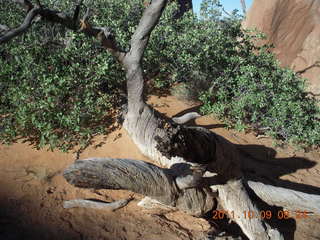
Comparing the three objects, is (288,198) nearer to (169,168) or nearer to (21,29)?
(169,168)

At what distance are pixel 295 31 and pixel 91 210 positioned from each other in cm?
1005

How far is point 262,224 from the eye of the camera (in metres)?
3.15

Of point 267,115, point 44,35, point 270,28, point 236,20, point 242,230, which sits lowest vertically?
point 242,230

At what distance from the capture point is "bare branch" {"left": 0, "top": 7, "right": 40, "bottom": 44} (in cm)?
246

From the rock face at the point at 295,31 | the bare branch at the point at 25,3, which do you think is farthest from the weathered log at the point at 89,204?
the rock face at the point at 295,31

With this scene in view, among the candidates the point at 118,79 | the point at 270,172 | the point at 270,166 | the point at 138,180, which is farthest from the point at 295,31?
the point at 138,180

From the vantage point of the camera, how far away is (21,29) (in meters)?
2.52

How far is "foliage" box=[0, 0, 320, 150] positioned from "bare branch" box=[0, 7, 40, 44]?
6.56ft

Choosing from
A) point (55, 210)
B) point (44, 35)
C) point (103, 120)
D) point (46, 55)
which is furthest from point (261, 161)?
point (44, 35)

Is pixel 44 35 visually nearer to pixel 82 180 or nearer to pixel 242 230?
pixel 82 180

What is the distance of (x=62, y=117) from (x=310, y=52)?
912 centimetres

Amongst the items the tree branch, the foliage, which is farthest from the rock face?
the tree branch

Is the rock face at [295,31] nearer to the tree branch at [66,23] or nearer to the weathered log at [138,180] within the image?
the weathered log at [138,180]

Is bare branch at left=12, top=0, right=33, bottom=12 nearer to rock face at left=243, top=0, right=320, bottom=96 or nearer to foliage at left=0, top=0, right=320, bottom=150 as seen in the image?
foliage at left=0, top=0, right=320, bottom=150
